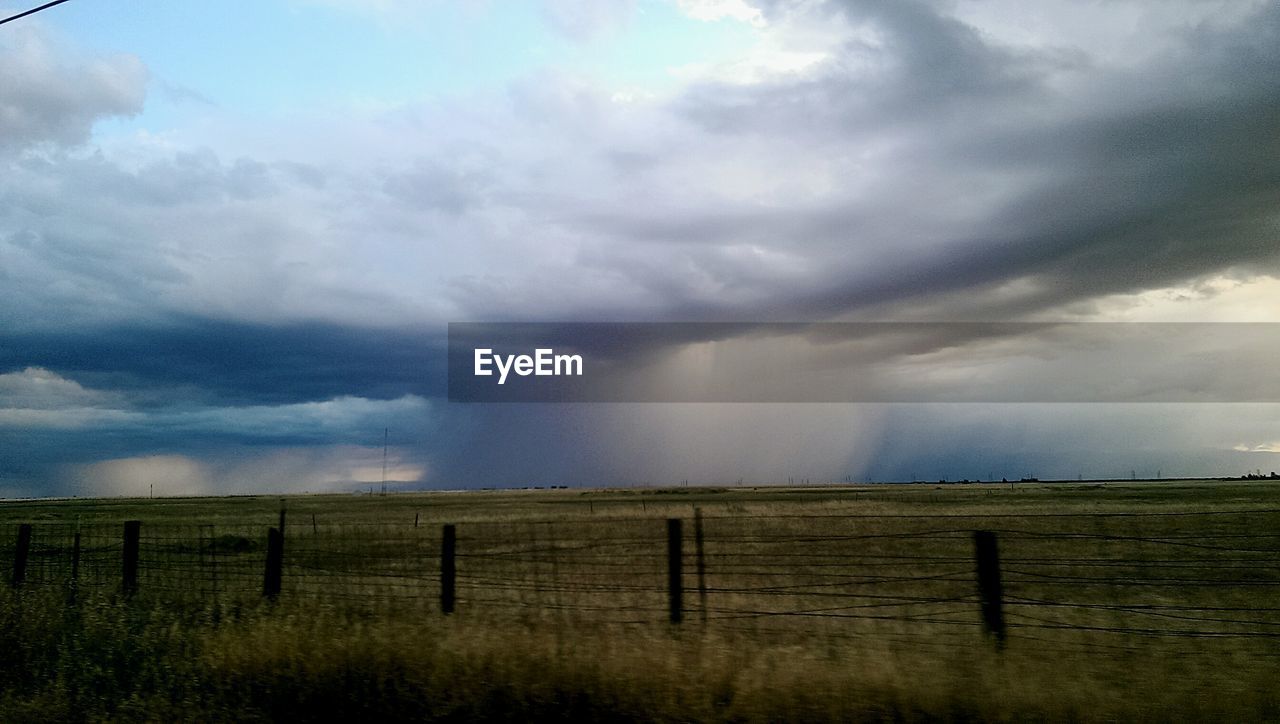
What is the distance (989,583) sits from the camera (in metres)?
8.98

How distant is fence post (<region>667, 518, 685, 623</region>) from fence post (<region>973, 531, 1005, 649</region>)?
12.3 ft

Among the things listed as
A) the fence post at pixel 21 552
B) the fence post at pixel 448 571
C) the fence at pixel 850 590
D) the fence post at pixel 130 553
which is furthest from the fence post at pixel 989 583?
the fence post at pixel 21 552

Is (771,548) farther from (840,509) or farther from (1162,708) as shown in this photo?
(840,509)

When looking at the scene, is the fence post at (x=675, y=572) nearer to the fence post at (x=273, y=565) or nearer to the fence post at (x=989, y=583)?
the fence post at (x=989, y=583)

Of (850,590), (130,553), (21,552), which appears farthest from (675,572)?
(21,552)

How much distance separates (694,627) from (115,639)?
6.77 meters

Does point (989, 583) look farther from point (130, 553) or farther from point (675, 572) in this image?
point (130, 553)

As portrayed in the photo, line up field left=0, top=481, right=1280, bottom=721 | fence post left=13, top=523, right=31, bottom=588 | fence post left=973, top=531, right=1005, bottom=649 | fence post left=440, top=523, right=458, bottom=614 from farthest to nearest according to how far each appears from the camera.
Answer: fence post left=13, top=523, right=31, bottom=588 → fence post left=440, top=523, right=458, bottom=614 → fence post left=973, top=531, right=1005, bottom=649 → field left=0, top=481, right=1280, bottom=721

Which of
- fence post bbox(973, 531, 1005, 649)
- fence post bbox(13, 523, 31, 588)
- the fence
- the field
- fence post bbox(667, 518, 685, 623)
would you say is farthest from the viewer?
fence post bbox(13, 523, 31, 588)

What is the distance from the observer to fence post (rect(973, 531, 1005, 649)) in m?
8.91

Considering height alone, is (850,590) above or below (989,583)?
below

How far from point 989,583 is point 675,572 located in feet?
13.3

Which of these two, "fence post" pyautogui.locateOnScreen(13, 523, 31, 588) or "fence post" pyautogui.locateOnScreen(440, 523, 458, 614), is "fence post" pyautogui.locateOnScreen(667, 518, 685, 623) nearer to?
"fence post" pyautogui.locateOnScreen(440, 523, 458, 614)

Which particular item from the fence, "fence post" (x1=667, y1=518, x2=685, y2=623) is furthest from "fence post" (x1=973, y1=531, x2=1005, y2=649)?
"fence post" (x1=667, y1=518, x2=685, y2=623)
